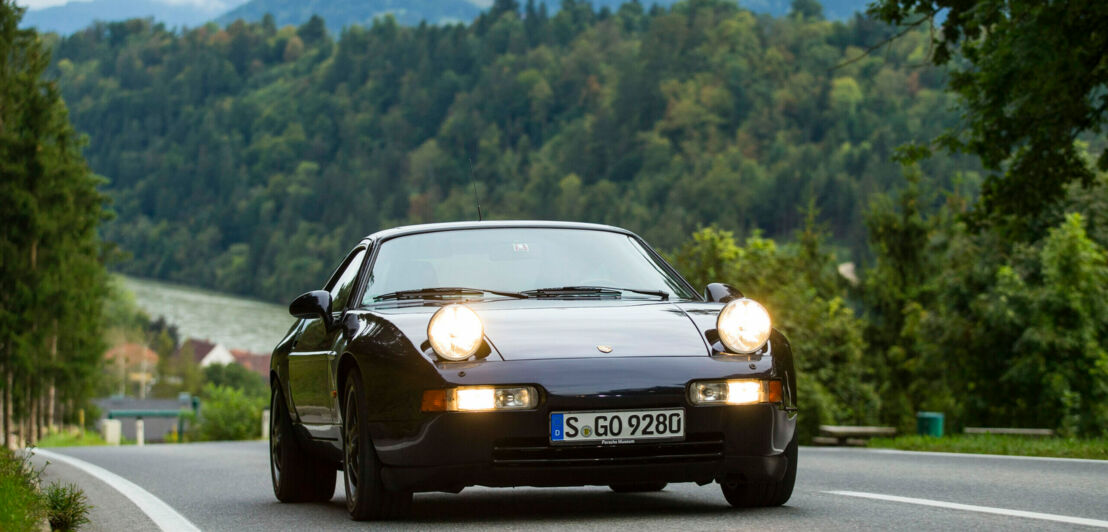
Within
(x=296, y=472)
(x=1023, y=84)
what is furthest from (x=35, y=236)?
(x=296, y=472)

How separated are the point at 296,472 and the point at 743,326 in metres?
3.13

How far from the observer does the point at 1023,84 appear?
17.2m

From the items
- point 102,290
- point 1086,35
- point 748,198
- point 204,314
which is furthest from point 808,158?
point 1086,35

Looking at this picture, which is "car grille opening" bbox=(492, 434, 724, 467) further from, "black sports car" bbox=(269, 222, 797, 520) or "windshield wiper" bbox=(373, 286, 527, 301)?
"windshield wiper" bbox=(373, 286, 527, 301)

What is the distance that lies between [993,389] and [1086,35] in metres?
33.6

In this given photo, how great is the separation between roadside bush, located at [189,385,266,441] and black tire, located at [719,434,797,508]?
73556mm

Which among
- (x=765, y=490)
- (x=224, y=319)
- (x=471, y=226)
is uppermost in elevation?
(x=471, y=226)

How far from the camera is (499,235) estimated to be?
7.71 m

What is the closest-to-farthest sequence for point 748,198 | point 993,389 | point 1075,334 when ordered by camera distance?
1. point 1075,334
2. point 993,389
3. point 748,198

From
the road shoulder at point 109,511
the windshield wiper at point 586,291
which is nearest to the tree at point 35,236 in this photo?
the road shoulder at point 109,511

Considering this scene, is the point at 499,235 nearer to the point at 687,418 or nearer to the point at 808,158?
the point at 687,418

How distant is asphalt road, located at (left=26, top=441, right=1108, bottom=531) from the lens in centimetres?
645

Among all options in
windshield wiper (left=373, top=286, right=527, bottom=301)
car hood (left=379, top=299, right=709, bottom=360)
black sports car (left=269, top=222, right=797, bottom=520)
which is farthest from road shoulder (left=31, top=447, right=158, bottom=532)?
car hood (left=379, top=299, right=709, bottom=360)

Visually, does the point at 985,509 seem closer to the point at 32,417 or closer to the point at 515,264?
the point at 515,264
